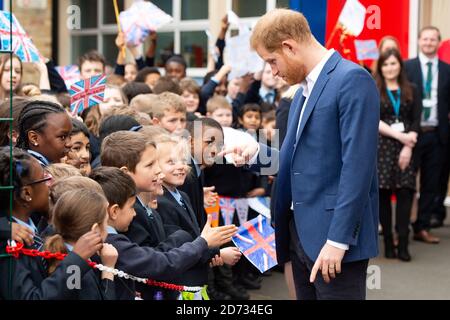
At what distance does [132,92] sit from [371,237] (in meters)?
3.54

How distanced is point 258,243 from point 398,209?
363 centimetres

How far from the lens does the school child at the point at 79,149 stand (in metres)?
4.52

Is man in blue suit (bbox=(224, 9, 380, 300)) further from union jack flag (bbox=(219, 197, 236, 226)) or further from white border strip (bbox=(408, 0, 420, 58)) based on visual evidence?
white border strip (bbox=(408, 0, 420, 58))

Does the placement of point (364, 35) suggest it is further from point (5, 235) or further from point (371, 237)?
point (5, 235)

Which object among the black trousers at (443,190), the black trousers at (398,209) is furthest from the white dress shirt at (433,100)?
the black trousers at (398,209)

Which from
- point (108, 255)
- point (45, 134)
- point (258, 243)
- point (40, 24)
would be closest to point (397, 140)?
point (258, 243)

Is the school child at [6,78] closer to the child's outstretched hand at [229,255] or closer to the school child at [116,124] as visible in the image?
the school child at [116,124]

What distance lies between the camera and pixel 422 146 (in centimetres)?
809

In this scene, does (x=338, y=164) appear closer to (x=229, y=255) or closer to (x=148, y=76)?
(x=229, y=255)

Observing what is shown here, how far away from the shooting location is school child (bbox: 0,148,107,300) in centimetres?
289

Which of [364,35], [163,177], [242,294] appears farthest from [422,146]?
[163,177]

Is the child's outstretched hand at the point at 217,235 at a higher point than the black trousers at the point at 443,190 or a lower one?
higher

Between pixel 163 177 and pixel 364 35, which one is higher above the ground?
pixel 364 35
